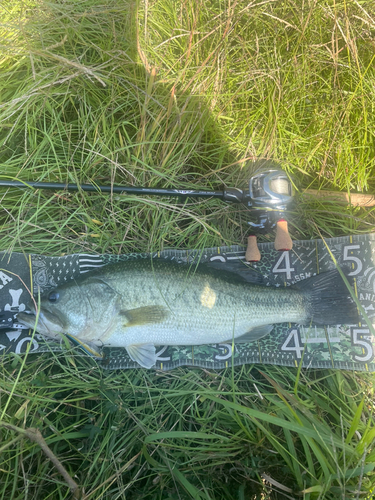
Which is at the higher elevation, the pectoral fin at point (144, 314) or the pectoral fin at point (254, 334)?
the pectoral fin at point (144, 314)

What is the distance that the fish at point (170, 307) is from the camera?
92.2 inches

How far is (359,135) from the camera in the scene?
2770 mm

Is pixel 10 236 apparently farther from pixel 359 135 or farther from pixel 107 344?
pixel 359 135

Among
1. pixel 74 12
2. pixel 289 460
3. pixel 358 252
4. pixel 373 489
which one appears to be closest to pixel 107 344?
pixel 289 460

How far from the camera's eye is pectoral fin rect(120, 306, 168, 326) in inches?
92.2

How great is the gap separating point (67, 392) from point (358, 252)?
2663 mm

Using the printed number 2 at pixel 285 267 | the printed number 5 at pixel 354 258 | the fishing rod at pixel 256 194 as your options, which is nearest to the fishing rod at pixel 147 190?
the fishing rod at pixel 256 194

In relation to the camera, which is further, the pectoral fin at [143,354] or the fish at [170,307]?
the pectoral fin at [143,354]

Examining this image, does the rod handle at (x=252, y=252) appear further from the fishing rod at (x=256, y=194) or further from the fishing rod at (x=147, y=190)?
the fishing rod at (x=147, y=190)

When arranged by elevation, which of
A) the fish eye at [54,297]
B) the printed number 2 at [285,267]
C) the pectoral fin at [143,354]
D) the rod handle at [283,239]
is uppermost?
the rod handle at [283,239]

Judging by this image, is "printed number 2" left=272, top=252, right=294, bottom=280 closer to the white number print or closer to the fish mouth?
the white number print

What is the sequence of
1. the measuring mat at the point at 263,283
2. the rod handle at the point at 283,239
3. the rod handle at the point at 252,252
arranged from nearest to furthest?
1. the rod handle at the point at 283,239
2. the rod handle at the point at 252,252
3. the measuring mat at the point at 263,283

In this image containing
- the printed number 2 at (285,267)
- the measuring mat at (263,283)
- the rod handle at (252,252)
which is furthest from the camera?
the printed number 2 at (285,267)

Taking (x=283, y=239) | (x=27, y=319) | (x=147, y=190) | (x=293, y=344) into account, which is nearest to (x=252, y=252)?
(x=283, y=239)
